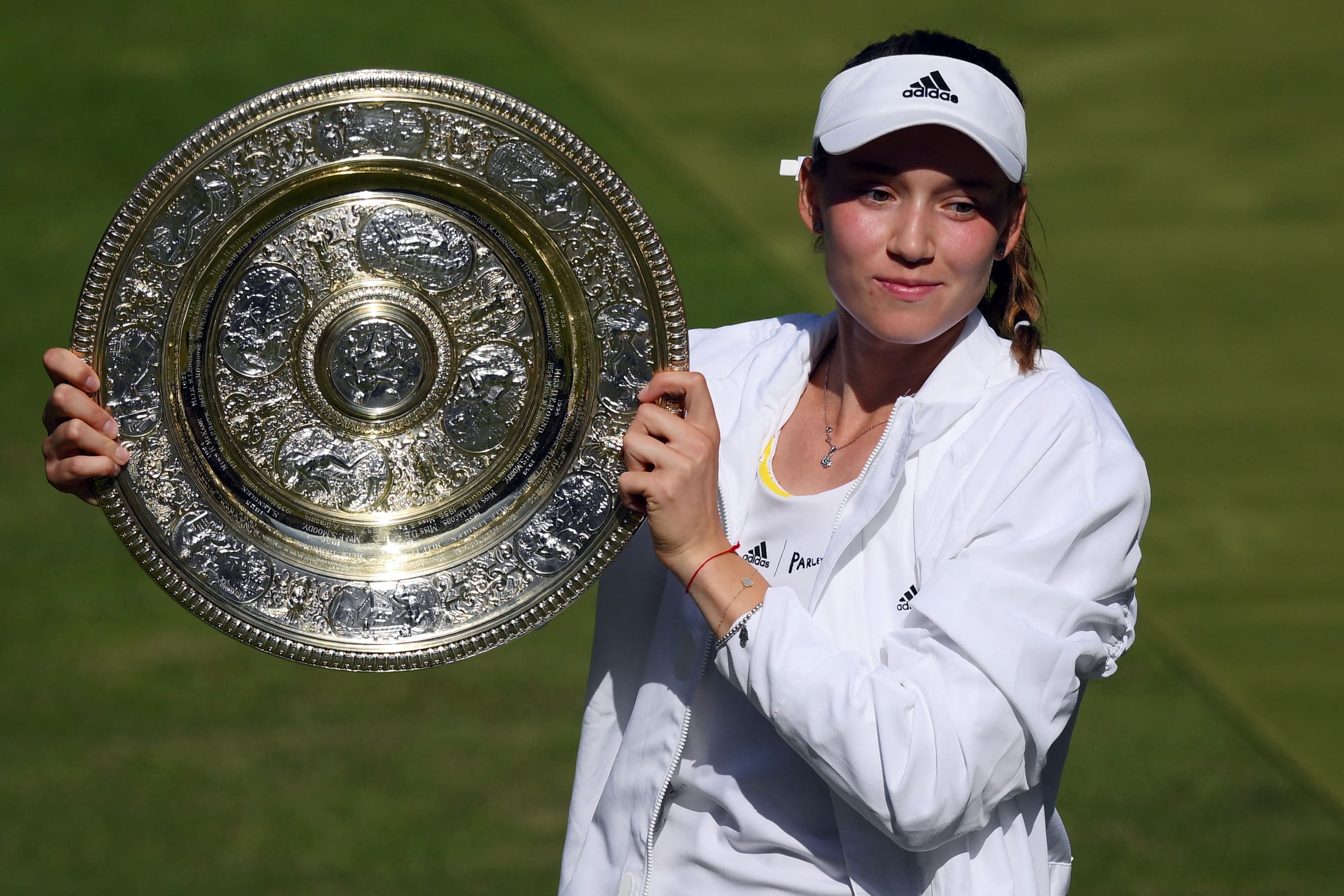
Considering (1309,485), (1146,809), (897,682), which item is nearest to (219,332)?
(897,682)

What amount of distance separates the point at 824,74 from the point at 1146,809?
145 inches

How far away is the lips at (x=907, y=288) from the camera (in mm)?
1963

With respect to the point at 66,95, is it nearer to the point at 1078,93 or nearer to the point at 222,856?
the point at 222,856

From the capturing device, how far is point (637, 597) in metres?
2.29

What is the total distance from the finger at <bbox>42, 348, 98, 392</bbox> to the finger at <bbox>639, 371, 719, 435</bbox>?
2.42ft

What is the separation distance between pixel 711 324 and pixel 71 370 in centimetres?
423

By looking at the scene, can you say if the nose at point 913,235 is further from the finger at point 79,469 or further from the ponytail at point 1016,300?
the finger at point 79,469

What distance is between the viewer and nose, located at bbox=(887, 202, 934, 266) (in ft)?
6.31

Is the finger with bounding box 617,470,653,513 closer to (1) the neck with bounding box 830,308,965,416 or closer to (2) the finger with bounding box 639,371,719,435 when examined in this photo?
(2) the finger with bounding box 639,371,719,435

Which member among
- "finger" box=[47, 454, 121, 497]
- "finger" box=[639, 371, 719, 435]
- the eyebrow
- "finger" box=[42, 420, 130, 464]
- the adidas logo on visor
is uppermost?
the adidas logo on visor

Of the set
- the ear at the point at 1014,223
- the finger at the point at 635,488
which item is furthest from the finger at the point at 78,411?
the ear at the point at 1014,223

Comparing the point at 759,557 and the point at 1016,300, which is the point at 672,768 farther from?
the point at 1016,300

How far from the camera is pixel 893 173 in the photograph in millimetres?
1962

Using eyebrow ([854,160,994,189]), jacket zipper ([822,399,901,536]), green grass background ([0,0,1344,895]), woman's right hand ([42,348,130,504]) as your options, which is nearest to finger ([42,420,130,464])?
woman's right hand ([42,348,130,504])
